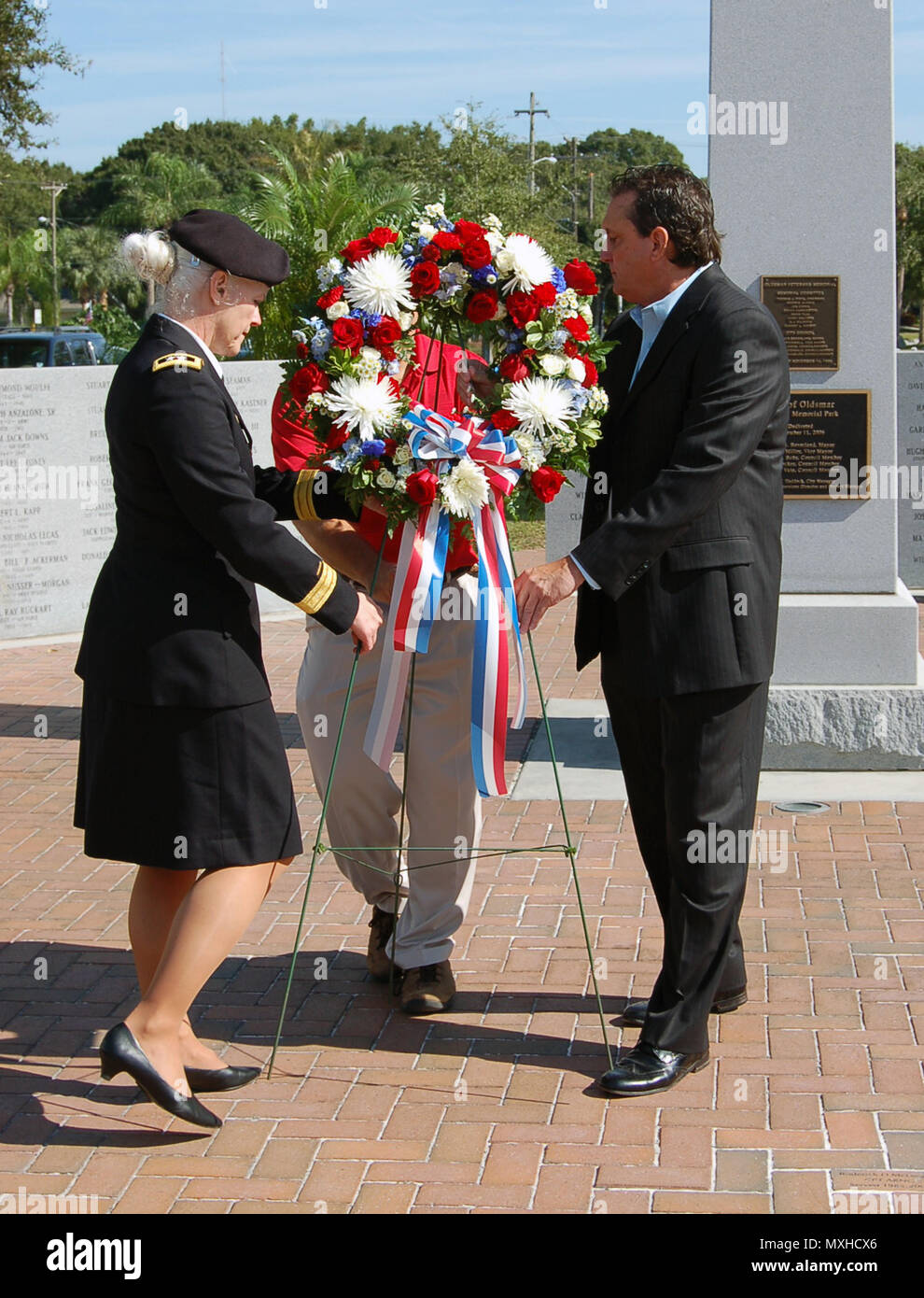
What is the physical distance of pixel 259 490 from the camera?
405 centimetres

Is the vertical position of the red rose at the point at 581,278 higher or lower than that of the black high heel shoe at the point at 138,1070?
higher

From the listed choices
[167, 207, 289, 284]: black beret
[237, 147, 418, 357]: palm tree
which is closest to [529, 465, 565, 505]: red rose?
[167, 207, 289, 284]: black beret

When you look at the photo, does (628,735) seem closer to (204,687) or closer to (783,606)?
(204,687)

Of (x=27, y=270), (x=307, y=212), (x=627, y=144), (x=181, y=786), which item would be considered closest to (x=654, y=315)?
(x=181, y=786)

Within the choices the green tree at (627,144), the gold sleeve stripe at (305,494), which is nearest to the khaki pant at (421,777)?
the gold sleeve stripe at (305,494)

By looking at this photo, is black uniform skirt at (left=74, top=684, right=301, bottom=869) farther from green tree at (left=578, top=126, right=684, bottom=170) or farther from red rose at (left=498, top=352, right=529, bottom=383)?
green tree at (left=578, top=126, right=684, bottom=170)

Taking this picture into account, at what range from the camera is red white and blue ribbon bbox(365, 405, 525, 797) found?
378 cm

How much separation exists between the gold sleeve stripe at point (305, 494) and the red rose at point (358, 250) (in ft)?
1.79

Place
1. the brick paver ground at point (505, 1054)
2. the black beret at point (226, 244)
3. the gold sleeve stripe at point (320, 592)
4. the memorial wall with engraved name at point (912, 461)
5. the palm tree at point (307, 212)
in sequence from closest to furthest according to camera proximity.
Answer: the brick paver ground at point (505, 1054)
the black beret at point (226, 244)
the gold sleeve stripe at point (320, 592)
the memorial wall with engraved name at point (912, 461)
the palm tree at point (307, 212)

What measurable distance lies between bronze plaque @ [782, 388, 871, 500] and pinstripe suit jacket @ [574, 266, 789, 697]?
2.76 meters

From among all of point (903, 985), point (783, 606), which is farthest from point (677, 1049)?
point (783, 606)

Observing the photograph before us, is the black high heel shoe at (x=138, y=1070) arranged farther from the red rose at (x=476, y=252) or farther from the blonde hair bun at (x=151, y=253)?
the red rose at (x=476, y=252)

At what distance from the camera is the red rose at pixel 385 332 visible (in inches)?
149
